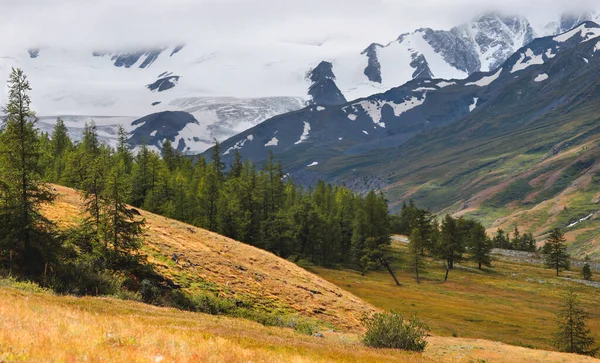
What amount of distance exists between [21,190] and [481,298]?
274ft

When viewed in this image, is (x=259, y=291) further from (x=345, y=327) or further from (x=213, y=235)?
(x=213, y=235)

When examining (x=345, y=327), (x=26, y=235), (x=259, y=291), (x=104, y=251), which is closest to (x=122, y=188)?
(x=104, y=251)

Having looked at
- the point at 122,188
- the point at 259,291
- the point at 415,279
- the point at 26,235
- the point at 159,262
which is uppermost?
the point at 122,188

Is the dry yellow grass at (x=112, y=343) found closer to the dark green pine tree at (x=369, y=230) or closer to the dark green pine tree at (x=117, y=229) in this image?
the dark green pine tree at (x=117, y=229)

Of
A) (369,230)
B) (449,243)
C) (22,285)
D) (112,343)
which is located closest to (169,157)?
(369,230)

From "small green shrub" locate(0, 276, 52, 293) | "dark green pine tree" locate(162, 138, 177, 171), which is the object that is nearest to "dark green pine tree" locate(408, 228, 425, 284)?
"dark green pine tree" locate(162, 138, 177, 171)

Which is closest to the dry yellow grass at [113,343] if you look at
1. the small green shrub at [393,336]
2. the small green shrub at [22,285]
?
the small green shrub at [22,285]

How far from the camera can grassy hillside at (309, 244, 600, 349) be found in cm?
6158

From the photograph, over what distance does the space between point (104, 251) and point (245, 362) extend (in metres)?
22.4

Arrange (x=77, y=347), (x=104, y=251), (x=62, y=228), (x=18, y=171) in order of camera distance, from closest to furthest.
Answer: (x=77, y=347) → (x=18, y=171) → (x=104, y=251) → (x=62, y=228)

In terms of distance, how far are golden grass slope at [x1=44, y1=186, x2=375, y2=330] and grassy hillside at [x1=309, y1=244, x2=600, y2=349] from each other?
15.1 metres

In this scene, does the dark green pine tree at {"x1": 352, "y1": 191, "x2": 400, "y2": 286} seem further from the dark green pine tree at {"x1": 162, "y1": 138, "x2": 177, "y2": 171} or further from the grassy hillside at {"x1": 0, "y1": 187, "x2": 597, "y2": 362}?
the dark green pine tree at {"x1": 162, "y1": 138, "x2": 177, "y2": 171}

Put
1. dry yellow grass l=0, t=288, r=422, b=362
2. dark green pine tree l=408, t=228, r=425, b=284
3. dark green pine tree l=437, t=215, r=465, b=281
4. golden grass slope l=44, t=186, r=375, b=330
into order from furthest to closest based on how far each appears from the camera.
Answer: dark green pine tree l=437, t=215, r=465, b=281 → dark green pine tree l=408, t=228, r=425, b=284 → golden grass slope l=44, t=186, r=375, b=330 → dry yellow grass l=0, t=288, r=422, b=362

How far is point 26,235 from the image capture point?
28625mm
